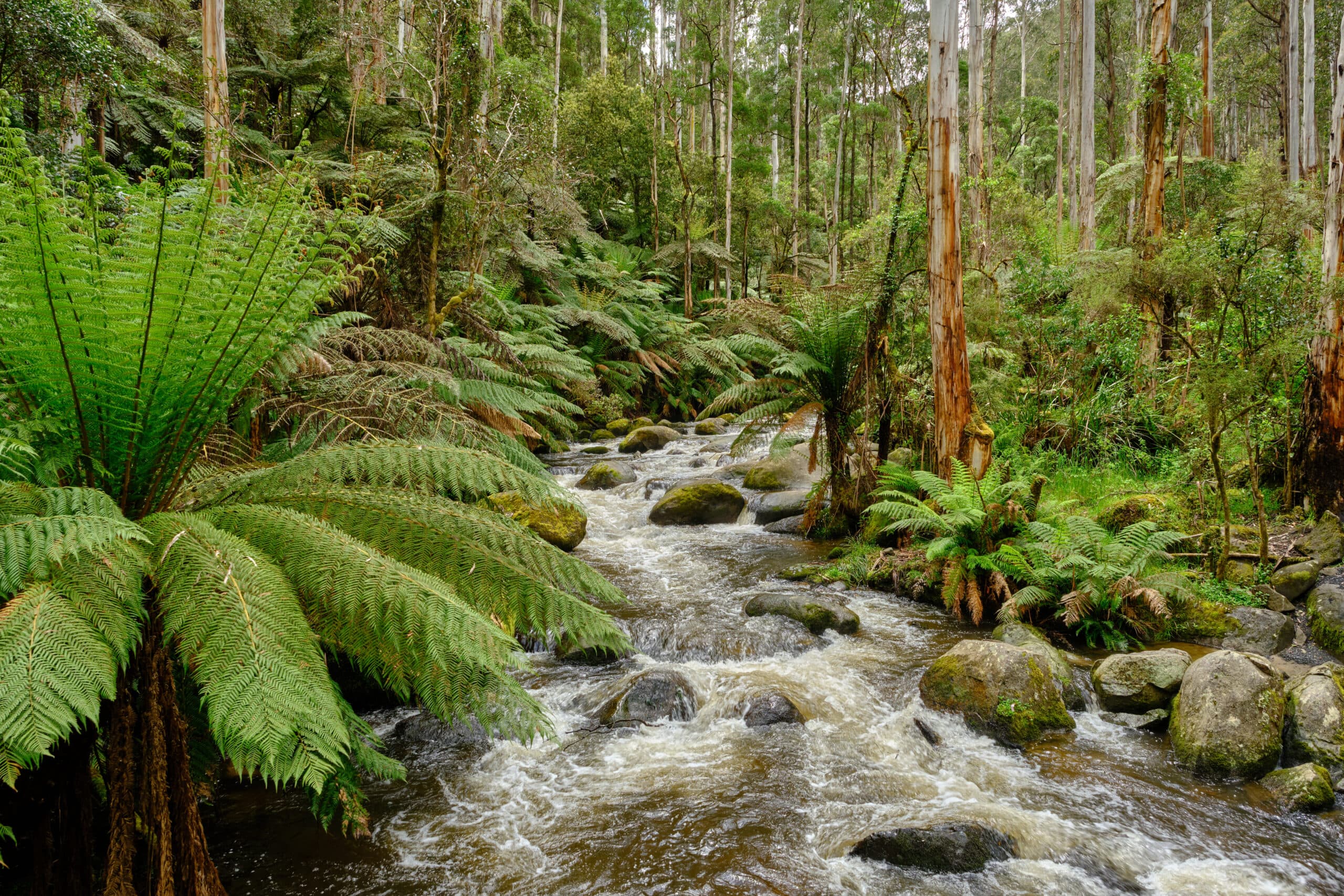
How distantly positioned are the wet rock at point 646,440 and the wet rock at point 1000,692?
8.89 metres

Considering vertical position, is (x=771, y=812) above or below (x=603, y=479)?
below

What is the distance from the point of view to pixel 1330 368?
573 cm

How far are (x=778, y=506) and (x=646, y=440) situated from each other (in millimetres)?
4740

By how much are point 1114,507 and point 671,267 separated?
55.1ft

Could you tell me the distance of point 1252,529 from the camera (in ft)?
19.1

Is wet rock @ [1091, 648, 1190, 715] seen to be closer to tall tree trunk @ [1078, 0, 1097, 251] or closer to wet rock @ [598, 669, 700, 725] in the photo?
wet rock @ [598, 669, 700, 725]

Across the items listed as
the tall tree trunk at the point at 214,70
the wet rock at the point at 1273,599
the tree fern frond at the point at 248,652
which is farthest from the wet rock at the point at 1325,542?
the tall tree trunk at the point at 214,70

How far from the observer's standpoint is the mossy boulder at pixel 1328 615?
4500 millimetres

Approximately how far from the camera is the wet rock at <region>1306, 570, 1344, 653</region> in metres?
4.50

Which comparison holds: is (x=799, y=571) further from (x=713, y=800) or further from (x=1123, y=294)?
(x=1123, y=294)

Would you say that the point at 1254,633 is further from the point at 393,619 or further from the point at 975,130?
the point at 975,130

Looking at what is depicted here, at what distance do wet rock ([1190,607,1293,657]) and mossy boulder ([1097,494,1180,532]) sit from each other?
1186mm

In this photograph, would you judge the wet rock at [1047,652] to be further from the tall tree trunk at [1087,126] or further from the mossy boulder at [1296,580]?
the tall tree trunk at [1087,126]

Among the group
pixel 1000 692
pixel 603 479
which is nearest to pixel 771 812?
pixel 1000 692
